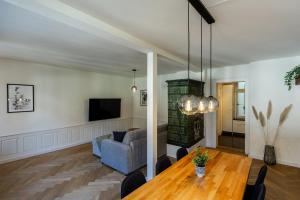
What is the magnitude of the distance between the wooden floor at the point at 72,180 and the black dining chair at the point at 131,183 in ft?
4.00

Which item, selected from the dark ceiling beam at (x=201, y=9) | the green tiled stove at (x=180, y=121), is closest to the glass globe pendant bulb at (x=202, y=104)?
the dark ceiling beam at (x=201, y=9)

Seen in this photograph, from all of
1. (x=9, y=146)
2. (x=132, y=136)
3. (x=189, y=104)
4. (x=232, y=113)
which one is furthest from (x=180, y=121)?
(x=9, y=146)

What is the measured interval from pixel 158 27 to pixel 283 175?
12.7 feet

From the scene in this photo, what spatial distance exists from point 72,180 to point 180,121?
2851mm

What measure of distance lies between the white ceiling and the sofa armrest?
6.71ft

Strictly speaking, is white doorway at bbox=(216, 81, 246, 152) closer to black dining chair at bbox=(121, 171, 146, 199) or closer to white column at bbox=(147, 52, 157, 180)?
white column at bbox=(147, 52, 157, 180)

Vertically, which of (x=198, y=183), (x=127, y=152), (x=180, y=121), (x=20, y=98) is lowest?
(x=127, y=152)

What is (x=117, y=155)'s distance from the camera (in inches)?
141

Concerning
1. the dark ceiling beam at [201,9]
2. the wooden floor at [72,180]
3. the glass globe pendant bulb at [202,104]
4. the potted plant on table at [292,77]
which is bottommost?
the wooden floor at [72,180]

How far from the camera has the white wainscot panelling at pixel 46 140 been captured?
4102mm

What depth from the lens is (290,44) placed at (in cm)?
299

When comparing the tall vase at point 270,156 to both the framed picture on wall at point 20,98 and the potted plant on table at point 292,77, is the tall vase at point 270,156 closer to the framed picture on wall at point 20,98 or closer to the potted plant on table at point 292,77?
the potted plant on table at point 292,77

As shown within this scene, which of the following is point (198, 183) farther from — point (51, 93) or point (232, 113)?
point (232, 113)

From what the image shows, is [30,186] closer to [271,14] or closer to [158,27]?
[158,27]
